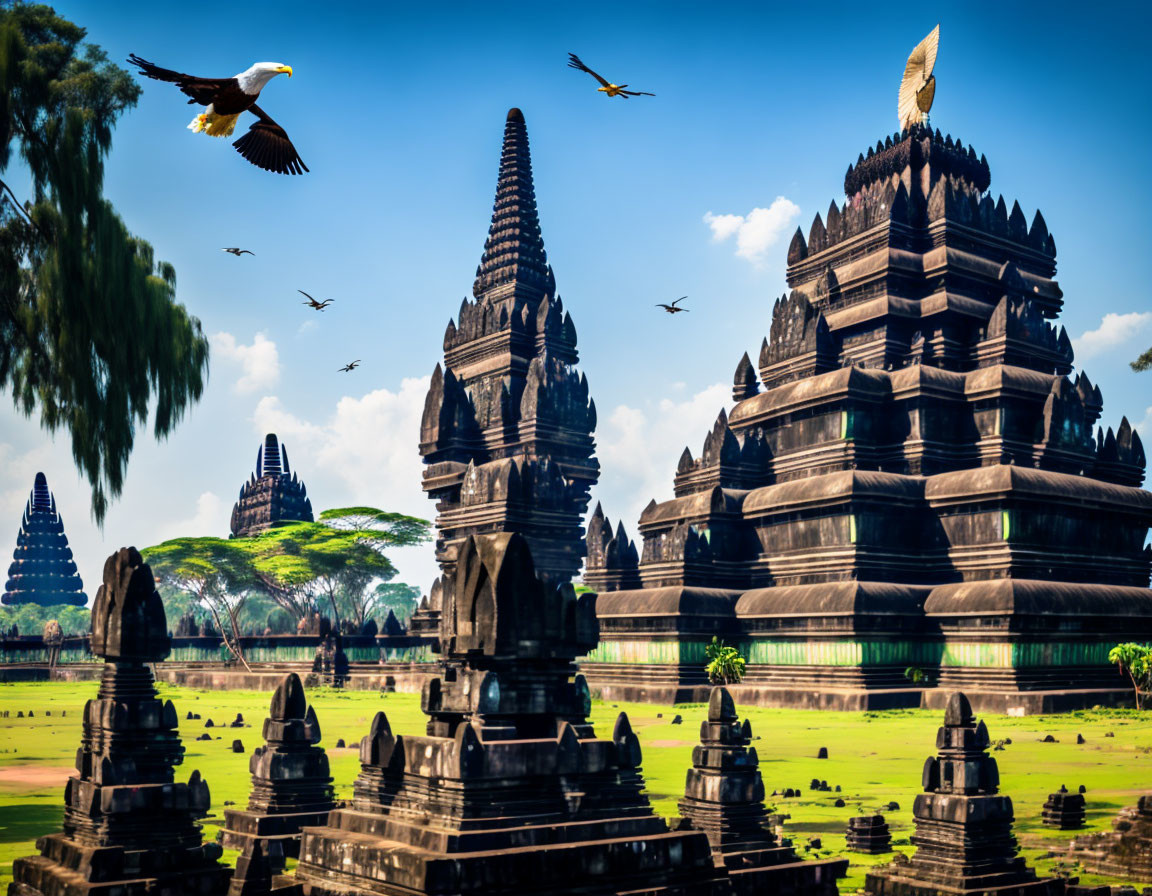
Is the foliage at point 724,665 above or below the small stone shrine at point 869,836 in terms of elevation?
above

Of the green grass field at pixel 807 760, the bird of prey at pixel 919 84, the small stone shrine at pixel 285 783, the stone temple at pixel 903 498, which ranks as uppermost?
the bird of prey at pixel 919 84

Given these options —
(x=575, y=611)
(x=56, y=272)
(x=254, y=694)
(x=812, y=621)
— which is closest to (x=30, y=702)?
(x=254, y=694)

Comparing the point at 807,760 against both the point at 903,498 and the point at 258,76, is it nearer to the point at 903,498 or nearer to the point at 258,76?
the point at 258,76

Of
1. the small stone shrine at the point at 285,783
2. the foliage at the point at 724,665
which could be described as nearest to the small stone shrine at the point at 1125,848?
the small stone shrine at the point at 285,783

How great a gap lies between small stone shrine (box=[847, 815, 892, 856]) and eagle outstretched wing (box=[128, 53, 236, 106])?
1020 centimetres

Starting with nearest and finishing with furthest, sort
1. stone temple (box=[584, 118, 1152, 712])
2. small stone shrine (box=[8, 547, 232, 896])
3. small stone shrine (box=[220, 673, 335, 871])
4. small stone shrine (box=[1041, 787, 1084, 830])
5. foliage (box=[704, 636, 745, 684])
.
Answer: small stone shrine (box=[8, 547, 232, 896]) < small stone shrine (box=[220, 673, 335, 871]) < small stone shrine (box=[1041, 787, 1084, 830]) < stone temple (box=[584, 118, 1152, 712]) < foliage (box=[704, 636, 745, 684])

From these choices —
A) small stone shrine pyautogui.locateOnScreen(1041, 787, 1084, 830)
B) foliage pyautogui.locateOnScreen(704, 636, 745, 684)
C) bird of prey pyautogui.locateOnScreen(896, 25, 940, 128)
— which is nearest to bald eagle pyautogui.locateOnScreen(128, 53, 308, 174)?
small stone shrine pyautogui.locateOnScreen(1041, 787, 1084, 830)

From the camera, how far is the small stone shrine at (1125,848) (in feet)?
38.3

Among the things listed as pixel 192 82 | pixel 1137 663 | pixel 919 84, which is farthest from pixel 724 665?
pixel 192 82

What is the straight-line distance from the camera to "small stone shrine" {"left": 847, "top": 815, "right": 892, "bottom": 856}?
12758mm

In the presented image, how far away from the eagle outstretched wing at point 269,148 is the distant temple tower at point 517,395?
40.9m

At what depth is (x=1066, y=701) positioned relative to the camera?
3303 centimetres

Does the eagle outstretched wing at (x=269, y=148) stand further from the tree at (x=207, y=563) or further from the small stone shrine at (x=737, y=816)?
the tree at (x=207, y=563)

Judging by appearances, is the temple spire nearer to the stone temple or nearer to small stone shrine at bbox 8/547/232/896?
the stone temple
